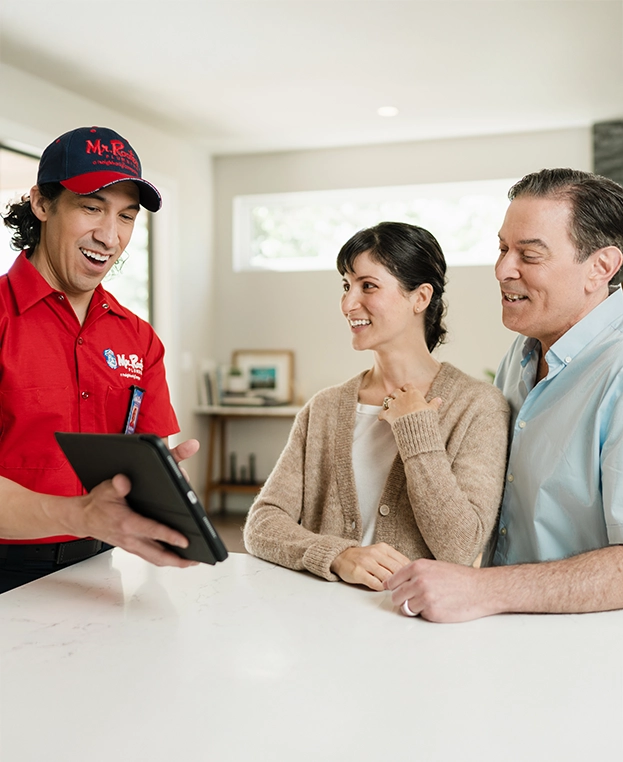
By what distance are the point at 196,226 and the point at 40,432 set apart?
15.1 feet

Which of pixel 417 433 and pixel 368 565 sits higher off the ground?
pixel 417 433

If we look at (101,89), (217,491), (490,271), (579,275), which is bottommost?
(217,491)

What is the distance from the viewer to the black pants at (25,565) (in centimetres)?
160

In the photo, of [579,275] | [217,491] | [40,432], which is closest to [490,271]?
[217,491]

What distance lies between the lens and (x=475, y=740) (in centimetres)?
86

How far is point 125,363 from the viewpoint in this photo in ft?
5.90

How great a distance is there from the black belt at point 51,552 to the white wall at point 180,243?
3.60m

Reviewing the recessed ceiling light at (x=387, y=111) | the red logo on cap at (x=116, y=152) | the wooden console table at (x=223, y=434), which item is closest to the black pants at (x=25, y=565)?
the red logo on cap at (x=116, y=152)

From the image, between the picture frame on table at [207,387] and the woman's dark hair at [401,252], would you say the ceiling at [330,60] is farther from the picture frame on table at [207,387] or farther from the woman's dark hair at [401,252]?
the woman's dark hair at [401,252]

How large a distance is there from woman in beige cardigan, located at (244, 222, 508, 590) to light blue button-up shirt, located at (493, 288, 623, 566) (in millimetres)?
74

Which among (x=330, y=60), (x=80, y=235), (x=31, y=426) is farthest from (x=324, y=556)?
(x=330, y=60)

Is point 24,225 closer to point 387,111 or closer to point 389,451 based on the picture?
point 389,451

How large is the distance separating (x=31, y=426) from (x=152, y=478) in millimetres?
694

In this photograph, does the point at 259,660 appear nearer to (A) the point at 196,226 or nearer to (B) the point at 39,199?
(B) the point at 39,199
